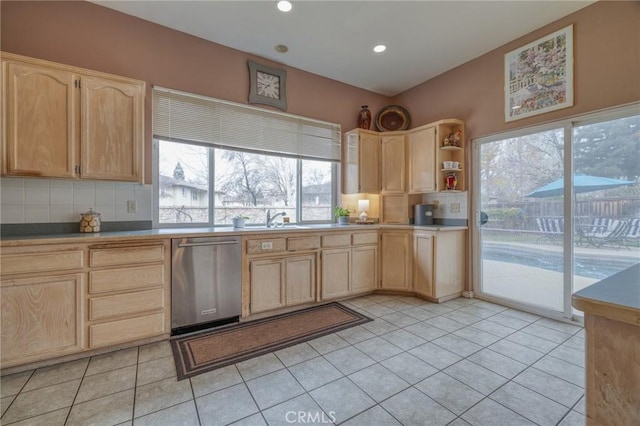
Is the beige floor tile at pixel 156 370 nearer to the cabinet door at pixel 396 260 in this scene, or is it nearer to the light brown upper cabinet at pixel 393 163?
the cabinet door at pixel 396 260

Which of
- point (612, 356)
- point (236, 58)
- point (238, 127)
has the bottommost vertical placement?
point (612, 356)

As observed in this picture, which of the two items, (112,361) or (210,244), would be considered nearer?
(112,361)

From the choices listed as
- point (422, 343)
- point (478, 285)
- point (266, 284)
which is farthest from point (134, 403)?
point (478, 285)

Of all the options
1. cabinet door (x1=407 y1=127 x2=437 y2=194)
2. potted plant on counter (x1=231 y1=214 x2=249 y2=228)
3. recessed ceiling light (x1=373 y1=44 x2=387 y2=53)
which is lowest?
potted plant on counter (x1=231 y1=214 x2=249 y2=228)

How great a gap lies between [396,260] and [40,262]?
3.53 m

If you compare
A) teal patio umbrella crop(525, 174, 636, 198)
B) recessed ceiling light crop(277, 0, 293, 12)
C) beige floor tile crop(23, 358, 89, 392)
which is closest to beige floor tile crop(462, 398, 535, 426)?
teal patio umbrella crop(525, 174, 636, 198)

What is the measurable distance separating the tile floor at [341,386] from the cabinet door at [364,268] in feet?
3.42

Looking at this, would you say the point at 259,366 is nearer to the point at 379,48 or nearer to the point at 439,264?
the point at 439,264

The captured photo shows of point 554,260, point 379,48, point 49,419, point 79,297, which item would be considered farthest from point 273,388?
point 379,48

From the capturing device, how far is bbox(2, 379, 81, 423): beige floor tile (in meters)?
1.56

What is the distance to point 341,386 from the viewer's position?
181 cm

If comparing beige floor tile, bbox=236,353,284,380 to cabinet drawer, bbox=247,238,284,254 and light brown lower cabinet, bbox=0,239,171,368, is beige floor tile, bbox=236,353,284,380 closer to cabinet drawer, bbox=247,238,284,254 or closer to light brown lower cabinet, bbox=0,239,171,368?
light brown lower cabinet, bbox=0,239,171,368

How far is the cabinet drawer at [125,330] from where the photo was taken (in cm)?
214
